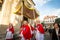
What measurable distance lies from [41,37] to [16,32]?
3408 millimetres

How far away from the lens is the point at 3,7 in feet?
55.0

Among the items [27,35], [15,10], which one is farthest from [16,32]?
[27,35]

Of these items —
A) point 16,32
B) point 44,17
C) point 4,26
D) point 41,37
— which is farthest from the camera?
point 44,17

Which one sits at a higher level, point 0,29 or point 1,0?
point 1,0

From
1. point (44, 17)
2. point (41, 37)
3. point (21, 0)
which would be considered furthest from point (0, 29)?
point (44, 17)

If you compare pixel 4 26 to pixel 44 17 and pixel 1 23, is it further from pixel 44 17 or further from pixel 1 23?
pixel 44 17

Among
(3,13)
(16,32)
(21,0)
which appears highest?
(21,0)

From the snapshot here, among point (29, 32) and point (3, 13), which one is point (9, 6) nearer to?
point (3, 13)

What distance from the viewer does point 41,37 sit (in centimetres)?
1087

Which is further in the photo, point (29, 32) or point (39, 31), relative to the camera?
point (39, 31)

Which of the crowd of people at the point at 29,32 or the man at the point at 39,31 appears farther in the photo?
the man at the point at 39,31

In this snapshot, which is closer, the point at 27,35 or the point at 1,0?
the point at 27,35

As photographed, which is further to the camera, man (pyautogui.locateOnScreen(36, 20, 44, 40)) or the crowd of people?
man (pyautogui.locateOnScreen(36, 20, 44, 40))

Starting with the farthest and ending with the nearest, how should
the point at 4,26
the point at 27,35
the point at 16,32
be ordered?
the point at 4,26
the point at 16,32
the point at 27,35
